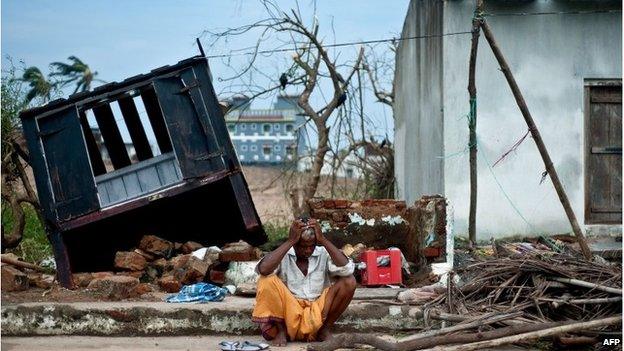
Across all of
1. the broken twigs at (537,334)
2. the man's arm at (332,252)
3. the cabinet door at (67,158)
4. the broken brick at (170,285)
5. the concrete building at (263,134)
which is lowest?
the concrete building at (263,134)

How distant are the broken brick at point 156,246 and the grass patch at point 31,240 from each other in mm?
2075

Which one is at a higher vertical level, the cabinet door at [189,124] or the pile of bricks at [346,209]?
the cabinet door at [189,124]

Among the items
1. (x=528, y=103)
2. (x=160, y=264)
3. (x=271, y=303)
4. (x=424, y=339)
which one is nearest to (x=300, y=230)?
(x=271, y=303)

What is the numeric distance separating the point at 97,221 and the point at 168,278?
1.22 m

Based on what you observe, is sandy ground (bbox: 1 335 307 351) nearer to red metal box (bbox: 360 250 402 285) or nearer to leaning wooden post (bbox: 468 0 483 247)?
red metal box (bbox: 360 250 402 285)

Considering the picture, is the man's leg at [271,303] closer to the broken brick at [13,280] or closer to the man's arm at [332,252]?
the man's arm at [332,252]

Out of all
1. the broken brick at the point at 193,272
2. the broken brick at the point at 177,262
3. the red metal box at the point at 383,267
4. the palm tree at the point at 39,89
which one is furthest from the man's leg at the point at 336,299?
the palm tree at the point at 39,89

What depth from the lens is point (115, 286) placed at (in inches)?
340

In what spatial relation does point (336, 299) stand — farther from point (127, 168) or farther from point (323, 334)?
point (127, 168)

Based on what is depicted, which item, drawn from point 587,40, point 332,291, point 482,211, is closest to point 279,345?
point 332,291

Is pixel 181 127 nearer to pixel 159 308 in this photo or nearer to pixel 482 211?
pixel 159 308

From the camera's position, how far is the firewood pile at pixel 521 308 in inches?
268

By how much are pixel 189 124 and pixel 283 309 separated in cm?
336

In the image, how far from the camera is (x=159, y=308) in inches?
314
